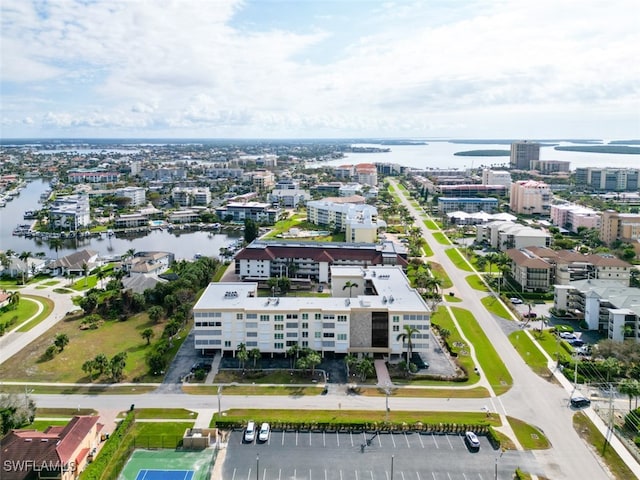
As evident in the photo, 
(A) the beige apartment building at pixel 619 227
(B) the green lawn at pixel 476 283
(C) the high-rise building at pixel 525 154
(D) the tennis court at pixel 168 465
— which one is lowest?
(D) the tennis court at pixel 168 465

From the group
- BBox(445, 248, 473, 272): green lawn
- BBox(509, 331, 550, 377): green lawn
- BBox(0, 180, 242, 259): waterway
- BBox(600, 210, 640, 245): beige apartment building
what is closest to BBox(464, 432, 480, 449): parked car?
BBox(509, 331, 550, 377): green lawn

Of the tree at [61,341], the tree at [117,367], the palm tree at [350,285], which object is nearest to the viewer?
the tree at [117,367]

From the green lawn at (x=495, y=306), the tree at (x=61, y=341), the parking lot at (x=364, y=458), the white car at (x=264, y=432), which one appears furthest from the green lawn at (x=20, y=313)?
the green lawn at (x=495, y=306)

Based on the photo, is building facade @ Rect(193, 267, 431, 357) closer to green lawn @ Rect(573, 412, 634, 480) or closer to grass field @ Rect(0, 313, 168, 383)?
grass field @ Rect(0, 313, 168, 383)

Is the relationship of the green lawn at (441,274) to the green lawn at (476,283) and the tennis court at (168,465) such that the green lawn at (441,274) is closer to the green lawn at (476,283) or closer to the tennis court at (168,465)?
the green lawn at (476,283)

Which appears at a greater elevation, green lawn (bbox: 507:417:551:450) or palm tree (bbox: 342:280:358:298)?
palm tree (bbox: 342:280:358:298)

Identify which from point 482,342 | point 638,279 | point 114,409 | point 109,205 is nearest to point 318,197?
point 109,205

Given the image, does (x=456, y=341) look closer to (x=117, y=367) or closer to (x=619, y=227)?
(x=117, y=367)

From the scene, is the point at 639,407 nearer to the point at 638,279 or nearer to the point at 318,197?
the point at 638,279
